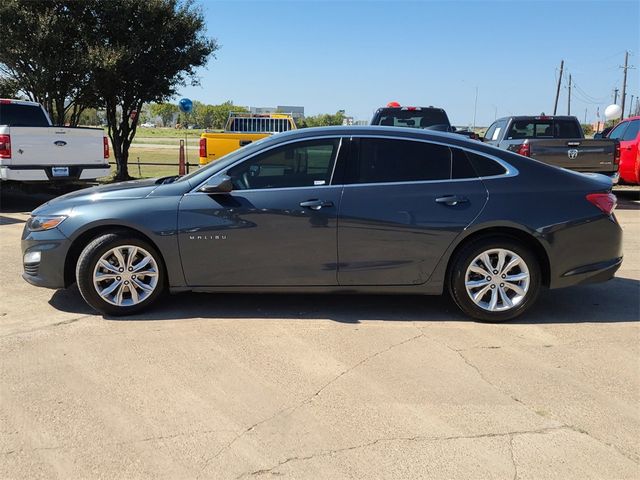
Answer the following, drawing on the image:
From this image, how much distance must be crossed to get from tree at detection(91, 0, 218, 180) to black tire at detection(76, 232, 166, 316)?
34.7 ft

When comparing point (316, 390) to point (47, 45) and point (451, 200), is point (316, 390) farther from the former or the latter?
point (47, 45)

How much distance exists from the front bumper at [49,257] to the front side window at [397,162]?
8.01 feet

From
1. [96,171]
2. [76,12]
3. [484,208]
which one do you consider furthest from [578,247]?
[76,12]

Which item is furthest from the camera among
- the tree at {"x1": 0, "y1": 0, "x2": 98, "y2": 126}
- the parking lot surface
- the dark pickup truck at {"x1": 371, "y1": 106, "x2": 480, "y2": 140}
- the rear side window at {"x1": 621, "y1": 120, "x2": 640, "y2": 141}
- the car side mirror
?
the tree at {"x1": 0, "y1": 0, "x2": 98, "y2": 126}

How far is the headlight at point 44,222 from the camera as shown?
15.8 feet

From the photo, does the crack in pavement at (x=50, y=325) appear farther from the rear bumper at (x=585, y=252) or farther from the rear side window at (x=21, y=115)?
the rear side window at (x=21, y=115)

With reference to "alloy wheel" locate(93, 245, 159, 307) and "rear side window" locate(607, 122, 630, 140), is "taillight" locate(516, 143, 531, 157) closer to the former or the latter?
"rear side window" locate(607, 122, 630, 140)

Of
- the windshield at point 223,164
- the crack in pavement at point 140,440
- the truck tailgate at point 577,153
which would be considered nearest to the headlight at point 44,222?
the windshield at point 223,164

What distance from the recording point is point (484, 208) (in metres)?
4.66

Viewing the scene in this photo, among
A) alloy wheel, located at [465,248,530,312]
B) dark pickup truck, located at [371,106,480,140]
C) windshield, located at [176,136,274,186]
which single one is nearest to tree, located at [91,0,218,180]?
dark pickup truck, located at [371,106,480,140]

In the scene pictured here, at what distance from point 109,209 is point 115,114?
1316 centimetres

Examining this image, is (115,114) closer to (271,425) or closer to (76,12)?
(76,12)

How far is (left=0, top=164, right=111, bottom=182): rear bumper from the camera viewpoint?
10.2m

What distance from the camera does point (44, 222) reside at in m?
4.86
